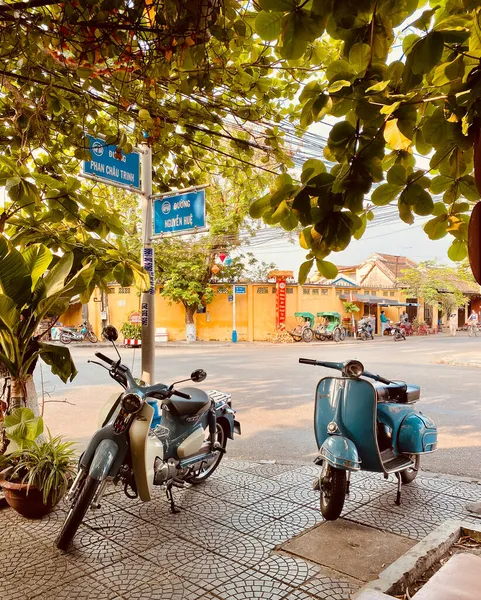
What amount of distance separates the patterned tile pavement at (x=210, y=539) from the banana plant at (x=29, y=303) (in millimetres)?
1126

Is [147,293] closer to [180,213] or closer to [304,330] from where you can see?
[180,213]

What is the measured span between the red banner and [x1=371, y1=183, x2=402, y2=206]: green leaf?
23.0 meters

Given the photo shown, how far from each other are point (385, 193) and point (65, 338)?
2320 centimetres

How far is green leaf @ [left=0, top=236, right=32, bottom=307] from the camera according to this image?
145 inches

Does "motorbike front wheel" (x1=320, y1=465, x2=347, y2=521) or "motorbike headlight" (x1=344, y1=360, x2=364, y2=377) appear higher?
"motorbike headlight" (x1=344, y1=360, x2=364, y2=377)

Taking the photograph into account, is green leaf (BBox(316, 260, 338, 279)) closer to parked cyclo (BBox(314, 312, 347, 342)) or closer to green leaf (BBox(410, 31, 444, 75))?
green leaf (BBox(410, 31, 444, 75))

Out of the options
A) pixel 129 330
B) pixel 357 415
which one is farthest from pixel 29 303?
pixel 129 330

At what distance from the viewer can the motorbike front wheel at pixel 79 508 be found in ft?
10.3

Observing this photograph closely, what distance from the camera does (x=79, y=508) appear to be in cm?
315

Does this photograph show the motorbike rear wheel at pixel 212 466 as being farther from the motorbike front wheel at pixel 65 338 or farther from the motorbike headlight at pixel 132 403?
the motorbike front wheel at pixel 65 338

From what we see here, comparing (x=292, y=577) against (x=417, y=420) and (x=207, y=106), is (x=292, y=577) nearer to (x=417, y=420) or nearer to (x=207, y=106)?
(x=417, y=420)

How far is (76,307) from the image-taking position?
27984 millimetres

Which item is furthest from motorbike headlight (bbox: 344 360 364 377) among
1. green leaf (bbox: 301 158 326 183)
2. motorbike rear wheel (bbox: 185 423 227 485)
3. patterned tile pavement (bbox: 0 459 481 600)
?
green leaf (bbox: 301 158 326 183)

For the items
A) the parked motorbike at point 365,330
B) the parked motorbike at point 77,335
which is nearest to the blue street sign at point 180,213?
the parked motorbike at point 77,335
